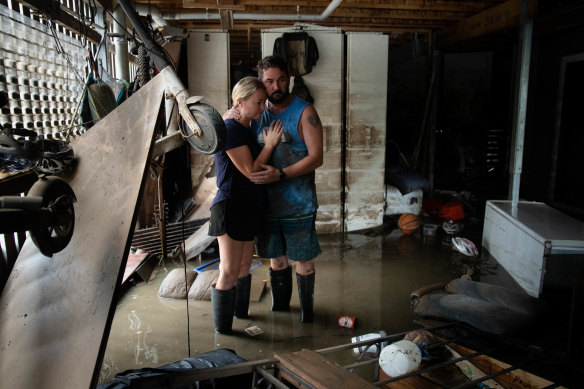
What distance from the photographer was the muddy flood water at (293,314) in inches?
123

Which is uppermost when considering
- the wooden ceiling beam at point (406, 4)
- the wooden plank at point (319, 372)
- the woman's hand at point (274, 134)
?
the wooden ceiling beam at point (406, 4)

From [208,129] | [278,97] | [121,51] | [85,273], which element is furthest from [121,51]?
[85,273]

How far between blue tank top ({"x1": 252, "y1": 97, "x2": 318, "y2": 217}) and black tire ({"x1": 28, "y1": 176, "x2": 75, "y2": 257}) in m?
1.50

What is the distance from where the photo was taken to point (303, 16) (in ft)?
22.9

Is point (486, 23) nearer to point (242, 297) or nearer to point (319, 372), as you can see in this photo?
point (242, 297)

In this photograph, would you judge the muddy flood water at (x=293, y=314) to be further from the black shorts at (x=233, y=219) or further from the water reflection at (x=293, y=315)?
the black shorts at (x=233, y=219)

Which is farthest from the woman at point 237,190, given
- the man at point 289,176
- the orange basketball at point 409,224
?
the orange basketball at point 409,224

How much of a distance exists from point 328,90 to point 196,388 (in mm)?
4552

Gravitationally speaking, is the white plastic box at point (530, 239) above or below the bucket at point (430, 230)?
above

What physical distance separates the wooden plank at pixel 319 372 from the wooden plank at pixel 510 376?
0.96 meters

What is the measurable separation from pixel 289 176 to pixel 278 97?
22.8 inches

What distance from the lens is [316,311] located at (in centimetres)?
373

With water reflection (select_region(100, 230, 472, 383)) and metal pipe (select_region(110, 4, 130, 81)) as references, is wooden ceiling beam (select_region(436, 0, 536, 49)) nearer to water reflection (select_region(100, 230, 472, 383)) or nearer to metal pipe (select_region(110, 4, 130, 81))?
water reflection (select_region(100, 230, 472, 383))

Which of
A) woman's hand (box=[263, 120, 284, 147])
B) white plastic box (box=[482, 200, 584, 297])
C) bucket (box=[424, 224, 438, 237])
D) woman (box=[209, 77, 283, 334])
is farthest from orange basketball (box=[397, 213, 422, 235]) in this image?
woman's hand (box=[263, 120, 284, 147])
